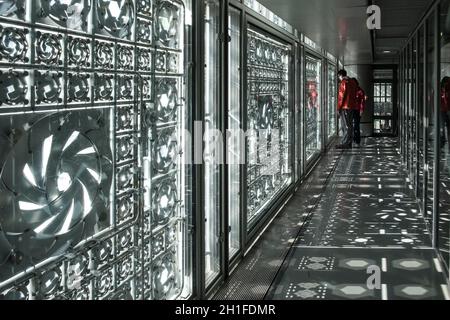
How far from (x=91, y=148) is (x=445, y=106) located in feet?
10.4

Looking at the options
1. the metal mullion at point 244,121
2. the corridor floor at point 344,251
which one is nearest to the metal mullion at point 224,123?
the corridor floor at point 344,251

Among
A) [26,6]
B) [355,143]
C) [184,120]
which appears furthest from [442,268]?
[355,143]

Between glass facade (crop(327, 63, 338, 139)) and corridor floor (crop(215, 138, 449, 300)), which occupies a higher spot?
glass facade (crop(327, 63, 338, 139))

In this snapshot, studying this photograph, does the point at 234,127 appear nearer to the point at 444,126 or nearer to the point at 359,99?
the point at 444,126

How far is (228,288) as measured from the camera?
4086 mm

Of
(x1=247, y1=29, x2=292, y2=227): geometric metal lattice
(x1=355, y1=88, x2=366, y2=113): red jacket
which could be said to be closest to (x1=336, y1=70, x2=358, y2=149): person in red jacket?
(x1=355, y1=88, x2=366, y2=113): red jacket

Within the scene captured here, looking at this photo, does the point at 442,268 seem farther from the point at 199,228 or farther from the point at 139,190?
the point at 139,190

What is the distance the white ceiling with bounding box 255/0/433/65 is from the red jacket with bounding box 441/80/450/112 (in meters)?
1.41

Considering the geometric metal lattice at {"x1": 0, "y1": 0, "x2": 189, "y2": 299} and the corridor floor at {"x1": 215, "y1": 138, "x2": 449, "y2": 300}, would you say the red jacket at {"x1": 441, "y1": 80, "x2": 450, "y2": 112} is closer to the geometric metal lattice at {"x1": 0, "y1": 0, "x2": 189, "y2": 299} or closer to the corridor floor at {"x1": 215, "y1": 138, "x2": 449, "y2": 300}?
the corridor floor at {"x1": 215, "y1": 138, "x2": 449, "y2": 300}

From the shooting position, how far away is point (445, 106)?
15.1 feet

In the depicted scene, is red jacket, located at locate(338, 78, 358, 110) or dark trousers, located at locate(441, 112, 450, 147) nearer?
dark trousers, located at locate(441, 112, 450, 147)

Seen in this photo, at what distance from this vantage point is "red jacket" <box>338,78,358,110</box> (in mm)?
13227

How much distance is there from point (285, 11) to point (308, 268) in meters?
2.90

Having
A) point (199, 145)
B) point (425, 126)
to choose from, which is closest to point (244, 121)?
point (199, 145)
